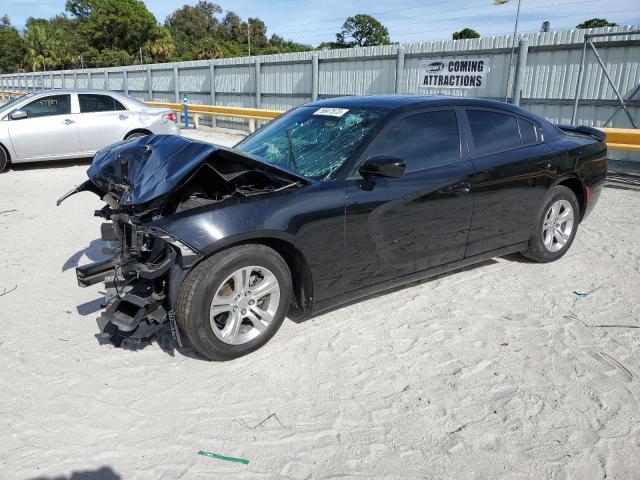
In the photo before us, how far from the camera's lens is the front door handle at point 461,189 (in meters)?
4.06

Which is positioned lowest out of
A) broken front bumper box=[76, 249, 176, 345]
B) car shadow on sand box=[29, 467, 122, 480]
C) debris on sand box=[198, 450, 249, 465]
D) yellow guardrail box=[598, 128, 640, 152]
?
debris on sand box=[198, 450, 249, 465]

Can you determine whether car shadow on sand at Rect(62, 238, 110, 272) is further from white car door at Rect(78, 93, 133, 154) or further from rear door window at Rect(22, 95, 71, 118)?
rear door window at Rect(22, 95, 71, 118)

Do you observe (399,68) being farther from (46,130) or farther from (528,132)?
(528,132)

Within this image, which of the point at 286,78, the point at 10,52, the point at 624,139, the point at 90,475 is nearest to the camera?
the point at 90,475

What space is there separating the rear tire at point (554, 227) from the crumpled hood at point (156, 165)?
2676mm

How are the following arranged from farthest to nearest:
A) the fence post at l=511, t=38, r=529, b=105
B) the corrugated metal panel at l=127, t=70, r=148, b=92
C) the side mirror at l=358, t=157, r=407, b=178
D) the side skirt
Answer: the corrugated metal panel at l=127, t=70, r=148, b=92 → the fence post at l=511, t=38, r=529, b=105 → the side skirt → the side mirror at l=358, t=157, r=407, b=178

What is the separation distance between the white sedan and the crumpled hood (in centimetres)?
737

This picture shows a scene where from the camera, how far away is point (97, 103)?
1070 centimetres

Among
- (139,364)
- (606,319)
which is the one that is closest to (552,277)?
(606,319)

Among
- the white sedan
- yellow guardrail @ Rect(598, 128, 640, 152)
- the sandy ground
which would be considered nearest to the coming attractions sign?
yellow guardrail @ Rect(598, 128, 640, 152)

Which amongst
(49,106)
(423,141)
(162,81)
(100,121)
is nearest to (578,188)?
(423,141)

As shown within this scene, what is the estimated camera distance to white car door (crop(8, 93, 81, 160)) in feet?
32.4

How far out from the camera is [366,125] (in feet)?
12.6

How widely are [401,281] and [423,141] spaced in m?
1.13
